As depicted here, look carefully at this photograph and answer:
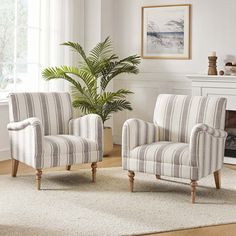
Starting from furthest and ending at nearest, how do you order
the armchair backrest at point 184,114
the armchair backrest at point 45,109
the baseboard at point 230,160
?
1. the baseboard at point 230,160
2. the armchair backrest at point 45,109
3. the armchair backrest at point 184,114

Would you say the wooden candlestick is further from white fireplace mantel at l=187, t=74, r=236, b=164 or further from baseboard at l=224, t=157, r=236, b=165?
baseboard at l=224, t=157, r=236, b=165

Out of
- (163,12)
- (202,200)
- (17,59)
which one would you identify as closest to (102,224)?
(202,200)

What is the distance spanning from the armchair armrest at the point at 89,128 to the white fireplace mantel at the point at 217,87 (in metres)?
1.72

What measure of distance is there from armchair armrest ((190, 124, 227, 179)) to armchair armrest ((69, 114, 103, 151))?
40.3 inches

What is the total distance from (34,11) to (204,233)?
3.91 m

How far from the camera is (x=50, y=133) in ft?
17.4

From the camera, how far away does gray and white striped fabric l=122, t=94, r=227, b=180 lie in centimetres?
440

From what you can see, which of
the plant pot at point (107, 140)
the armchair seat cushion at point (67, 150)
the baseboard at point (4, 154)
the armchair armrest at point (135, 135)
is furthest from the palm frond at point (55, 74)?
the armchair armrest at point (135, 135)

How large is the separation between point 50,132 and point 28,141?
1.62ft

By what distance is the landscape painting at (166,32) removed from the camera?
6.70 meters

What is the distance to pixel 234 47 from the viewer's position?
636cm

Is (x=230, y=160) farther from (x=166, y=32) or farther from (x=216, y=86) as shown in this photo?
(x=166, y=32)

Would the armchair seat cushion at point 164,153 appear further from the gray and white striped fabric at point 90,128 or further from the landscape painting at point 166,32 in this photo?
the landscape painting at point 166,32

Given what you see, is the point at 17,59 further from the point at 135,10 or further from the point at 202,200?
the point at 202,200
